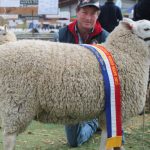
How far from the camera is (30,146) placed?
4.61 m

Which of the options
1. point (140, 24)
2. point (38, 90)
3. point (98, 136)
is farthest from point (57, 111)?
point (98, 136)

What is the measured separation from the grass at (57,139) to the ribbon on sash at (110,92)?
1.15 metres

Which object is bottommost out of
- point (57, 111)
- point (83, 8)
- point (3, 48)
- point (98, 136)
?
point (98, 136)

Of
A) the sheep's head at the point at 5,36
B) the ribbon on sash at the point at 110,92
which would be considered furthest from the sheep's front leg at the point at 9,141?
the sheep's head at the point at 5,36

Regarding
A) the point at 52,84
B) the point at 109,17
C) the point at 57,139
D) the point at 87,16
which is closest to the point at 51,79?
the point at 52,84

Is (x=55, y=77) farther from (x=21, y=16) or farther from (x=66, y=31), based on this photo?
(x=21, y=16)

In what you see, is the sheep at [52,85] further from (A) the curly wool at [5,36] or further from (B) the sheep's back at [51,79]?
(A) the curly wool at [5,36]

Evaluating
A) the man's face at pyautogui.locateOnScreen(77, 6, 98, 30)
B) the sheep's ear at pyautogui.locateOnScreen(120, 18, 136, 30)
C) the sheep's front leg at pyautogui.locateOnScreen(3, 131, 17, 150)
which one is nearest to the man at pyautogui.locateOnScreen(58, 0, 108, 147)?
the man's face at pyautogui.locateOnScreen(77, 6, 98, 30)

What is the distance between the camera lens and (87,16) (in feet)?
13.2

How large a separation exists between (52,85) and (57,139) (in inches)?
74.4

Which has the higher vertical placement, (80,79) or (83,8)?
(83,8)

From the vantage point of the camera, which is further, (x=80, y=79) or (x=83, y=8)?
(x=83, y=8)

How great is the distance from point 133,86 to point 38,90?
797mm

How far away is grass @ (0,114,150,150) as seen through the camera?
462cm
